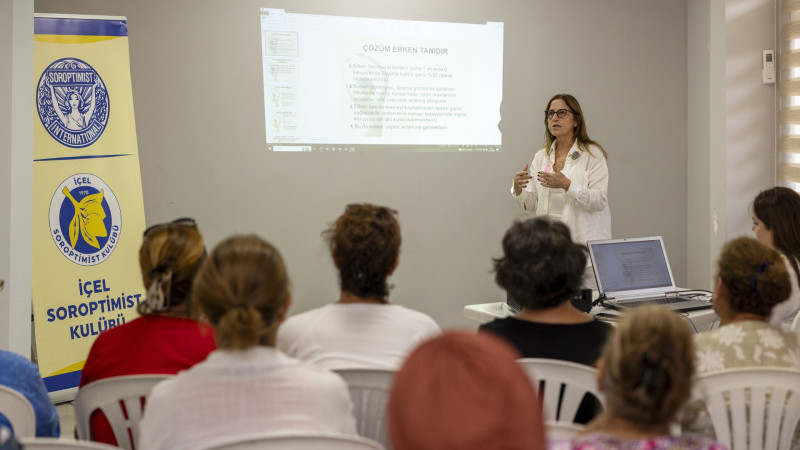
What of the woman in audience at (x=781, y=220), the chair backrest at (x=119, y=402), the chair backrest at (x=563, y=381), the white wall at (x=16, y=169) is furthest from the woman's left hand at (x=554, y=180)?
the chair backrest at (x=119, y=402)

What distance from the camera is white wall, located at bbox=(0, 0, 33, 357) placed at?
3475mm

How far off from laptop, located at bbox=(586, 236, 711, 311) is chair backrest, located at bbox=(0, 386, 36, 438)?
231 centimetres

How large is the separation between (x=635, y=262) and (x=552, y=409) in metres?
1.76

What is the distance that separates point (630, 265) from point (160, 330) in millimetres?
2237

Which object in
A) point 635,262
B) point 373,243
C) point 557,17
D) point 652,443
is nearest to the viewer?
point 652,443

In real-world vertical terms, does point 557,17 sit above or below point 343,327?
above

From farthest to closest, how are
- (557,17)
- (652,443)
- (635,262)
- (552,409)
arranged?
(557,17) → (635,262) → (552,409) → (652,443)

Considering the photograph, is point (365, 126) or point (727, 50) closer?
point (727, 50)

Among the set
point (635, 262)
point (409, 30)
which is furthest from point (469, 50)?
point (635, 262)

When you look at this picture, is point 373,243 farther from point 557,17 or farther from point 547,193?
point 557,17

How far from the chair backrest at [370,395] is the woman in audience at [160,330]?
367 mm

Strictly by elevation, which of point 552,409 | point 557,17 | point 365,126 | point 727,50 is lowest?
point 552,409

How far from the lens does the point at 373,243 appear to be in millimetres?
2260

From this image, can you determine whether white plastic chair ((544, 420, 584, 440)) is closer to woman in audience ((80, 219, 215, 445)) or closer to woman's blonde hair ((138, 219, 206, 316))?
woman in audience ((80, 219, 215, 445))
